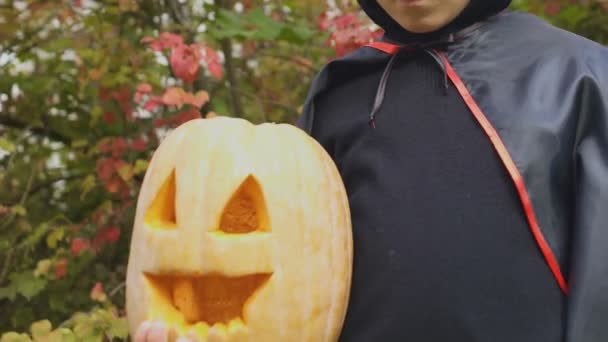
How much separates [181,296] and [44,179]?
213cm

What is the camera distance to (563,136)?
4.51ft

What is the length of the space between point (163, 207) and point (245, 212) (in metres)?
0.16

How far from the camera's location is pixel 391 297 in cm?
144

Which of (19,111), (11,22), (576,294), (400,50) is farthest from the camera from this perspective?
(19,111)

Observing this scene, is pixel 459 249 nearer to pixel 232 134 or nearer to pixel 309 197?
pixel 309 197

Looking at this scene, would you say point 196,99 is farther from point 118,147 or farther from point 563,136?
point 563,136

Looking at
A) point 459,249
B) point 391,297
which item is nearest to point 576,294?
point 459,249

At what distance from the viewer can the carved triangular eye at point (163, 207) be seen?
4.77ft

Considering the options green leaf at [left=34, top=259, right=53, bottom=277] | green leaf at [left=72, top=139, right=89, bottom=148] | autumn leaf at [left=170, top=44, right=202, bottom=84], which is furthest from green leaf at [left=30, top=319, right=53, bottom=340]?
green leaf at [left=72, top=139, right=89, bottom=148]

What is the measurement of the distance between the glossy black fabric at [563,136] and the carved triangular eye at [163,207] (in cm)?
59

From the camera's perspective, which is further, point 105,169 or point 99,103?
point 99,103

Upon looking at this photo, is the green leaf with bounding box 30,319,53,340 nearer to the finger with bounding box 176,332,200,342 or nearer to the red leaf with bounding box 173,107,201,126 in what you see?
the finger with bounding box 176,332,200,342

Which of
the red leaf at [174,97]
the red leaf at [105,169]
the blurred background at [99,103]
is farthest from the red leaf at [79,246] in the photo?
the red leaf at [174,97]

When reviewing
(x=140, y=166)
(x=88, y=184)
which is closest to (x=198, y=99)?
(x=140, y=166)
